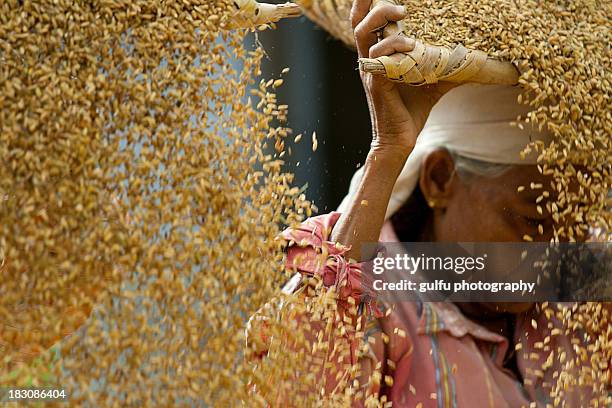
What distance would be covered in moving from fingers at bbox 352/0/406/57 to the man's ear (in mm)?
485

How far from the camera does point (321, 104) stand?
1.98m

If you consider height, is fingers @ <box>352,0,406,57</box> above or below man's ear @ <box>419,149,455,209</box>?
above

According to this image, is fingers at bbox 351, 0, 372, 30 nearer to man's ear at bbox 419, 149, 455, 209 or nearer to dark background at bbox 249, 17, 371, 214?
dark background at bbox 249, 17, 371, 214

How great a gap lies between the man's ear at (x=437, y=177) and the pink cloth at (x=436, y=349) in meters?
0.14

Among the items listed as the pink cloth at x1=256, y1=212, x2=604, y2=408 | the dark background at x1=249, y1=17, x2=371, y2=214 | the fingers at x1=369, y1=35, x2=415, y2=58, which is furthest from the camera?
the dark background at x1=249, y1=17, x2=371, y2=214

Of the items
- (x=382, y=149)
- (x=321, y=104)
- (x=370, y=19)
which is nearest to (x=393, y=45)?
(x=370, y=19)

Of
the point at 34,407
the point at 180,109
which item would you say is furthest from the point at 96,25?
the point at 34,407

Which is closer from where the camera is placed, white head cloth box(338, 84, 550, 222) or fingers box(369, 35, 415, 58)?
fingers box(369, 35, 415, 58)

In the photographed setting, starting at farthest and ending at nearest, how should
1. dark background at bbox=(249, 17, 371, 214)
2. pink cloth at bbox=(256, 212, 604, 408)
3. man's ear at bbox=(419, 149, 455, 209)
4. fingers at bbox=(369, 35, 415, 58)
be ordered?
1. man's ear at bbox=(419, 149, 455, 209)
2. dark background at bbox=(249, 17, 371, 214)
3. pink cloth at bbox=(256, 212, 604, 408)
4. fingers at bbox=(369, 35, 415, 58)

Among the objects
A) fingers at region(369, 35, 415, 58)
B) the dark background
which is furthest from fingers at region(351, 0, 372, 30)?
the dark background

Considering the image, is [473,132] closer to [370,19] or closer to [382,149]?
[382,149]

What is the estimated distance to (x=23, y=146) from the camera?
1.32 m

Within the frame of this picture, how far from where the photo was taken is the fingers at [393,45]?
155 cm

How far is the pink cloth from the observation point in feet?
5.54
